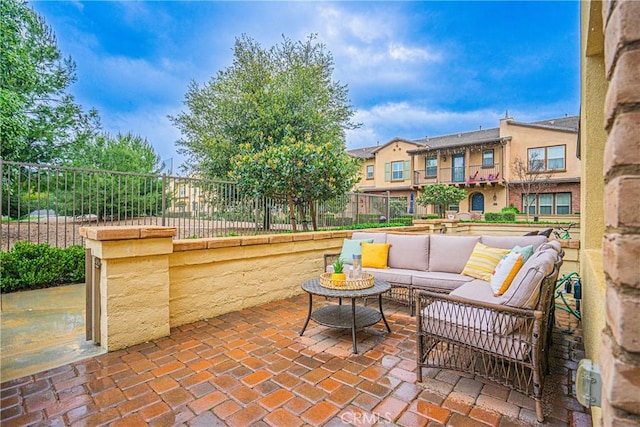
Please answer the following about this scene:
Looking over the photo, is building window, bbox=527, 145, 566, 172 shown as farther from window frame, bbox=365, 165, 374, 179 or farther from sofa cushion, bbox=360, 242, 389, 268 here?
sofa cushion, bbox=360, 242, 389, 268

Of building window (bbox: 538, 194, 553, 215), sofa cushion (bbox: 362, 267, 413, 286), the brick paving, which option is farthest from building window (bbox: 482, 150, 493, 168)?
the brick paving

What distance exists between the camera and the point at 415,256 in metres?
4.66

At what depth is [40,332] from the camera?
11.2 feet

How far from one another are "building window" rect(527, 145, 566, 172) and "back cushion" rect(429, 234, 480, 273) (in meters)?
16.0

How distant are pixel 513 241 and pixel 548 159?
16.8 m

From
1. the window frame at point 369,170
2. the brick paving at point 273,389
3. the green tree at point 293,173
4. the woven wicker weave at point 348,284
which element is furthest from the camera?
the window frame at point 369,170

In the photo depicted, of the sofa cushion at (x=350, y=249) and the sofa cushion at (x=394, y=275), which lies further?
the sofa cushion at (x=350, y=249)

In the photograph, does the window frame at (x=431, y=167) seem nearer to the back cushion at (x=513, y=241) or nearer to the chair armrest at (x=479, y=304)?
the back cushion at (x=513, y=241)

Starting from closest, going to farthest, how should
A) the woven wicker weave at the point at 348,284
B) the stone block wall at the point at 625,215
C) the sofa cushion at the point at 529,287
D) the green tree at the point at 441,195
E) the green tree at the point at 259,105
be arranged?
the stone block wall at the point at 625,215
the sofa cushion at the point at 529,287
the woven wicker weave at the point at 348,284
the green tree at the point at 259,105
the green tree at the point at 441,195

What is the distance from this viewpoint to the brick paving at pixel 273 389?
2.04m

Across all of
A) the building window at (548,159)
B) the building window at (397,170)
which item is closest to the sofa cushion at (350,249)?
the building window at (548,159)

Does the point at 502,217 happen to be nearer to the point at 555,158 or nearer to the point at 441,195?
the point at 441,195

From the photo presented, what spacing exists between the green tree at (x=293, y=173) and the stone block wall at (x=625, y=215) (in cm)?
567

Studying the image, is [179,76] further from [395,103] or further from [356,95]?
[395,103]
